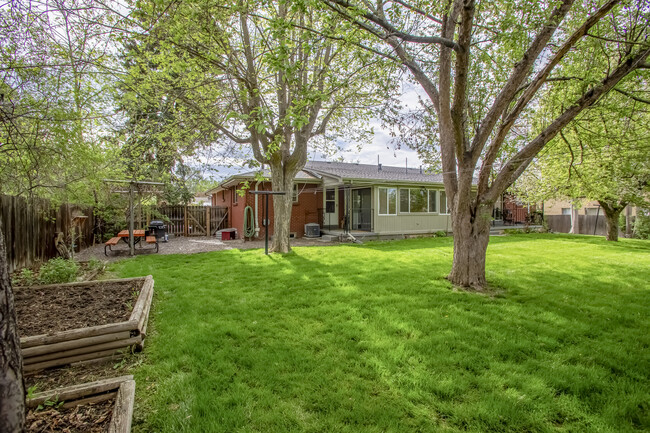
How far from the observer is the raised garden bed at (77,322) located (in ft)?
9.51

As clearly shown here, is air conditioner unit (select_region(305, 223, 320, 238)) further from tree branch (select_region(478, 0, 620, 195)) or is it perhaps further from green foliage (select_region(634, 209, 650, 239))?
green foliage (select_region(634, 209, 650, 239))

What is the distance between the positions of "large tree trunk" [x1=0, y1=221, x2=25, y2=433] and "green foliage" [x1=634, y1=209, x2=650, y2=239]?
966 inches

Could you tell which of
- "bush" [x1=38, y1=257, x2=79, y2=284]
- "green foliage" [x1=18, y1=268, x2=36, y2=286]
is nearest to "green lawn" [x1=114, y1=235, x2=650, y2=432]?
"bush" [x1=38, y1=257, x2=79, y2=284]

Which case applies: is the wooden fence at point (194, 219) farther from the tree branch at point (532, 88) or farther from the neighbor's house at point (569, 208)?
the neighbor's house at point (569, 208)

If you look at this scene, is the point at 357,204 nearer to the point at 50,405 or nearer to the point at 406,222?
the point at 406,222

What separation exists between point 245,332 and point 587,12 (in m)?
7.84

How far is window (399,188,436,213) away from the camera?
15000mm

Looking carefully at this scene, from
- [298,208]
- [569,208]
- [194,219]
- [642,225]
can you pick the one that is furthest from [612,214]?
[194,219]

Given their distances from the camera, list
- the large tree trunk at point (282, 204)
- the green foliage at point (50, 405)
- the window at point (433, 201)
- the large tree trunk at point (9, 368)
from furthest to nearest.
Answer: the window at point (433, 201) → the large tree trunk at point (282, 204) → the green foliage at point (50, 405) → the large tree trunk at point (9, 368)

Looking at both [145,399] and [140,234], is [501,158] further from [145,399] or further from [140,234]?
[140,234]

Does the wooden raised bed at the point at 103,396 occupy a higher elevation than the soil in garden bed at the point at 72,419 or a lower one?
higher

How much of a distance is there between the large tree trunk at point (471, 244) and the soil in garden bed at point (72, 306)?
5.39m

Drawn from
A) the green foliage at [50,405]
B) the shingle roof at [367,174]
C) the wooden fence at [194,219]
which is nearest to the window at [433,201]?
the shingle roof at [367,174]

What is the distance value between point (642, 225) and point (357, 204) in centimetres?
1646
